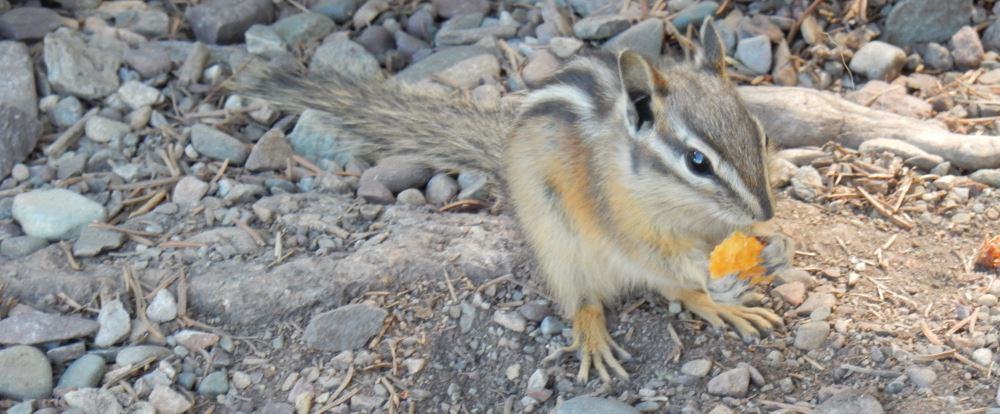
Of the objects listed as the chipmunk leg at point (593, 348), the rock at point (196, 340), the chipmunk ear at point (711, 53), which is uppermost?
the chipmunk ear at point (711, 53)

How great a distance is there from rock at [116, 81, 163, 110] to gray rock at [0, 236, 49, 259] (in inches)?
34.8

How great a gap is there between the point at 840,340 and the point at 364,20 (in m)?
2.68

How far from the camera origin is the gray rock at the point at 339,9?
208 inches

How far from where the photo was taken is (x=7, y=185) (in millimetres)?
4312

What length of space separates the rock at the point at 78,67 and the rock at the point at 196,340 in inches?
59.8

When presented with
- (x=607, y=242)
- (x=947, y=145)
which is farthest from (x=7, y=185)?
(x=947, y=145)

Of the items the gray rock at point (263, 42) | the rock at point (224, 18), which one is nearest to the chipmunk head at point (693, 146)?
the gray rock at point (263, 42)

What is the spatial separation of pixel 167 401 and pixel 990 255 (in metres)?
2.56

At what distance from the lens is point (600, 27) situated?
4.94m

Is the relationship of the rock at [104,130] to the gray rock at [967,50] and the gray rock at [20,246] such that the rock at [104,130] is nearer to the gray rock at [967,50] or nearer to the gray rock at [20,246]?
the gray rock at [20,246]

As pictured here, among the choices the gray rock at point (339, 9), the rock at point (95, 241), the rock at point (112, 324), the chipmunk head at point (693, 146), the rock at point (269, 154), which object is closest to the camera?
the chipmunk head at point (693, 146)

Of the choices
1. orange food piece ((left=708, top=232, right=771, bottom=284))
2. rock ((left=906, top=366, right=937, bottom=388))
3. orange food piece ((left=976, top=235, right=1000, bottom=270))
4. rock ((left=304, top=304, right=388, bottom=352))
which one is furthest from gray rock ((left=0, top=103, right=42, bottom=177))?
orange food piece ((left=976, top=235, right=1000, bottom=270))

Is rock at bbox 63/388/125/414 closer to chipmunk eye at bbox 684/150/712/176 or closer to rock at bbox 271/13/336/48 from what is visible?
chipmunk eye at bbox 684/150/712/176

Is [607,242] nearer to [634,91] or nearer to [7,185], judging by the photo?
[634,91]
